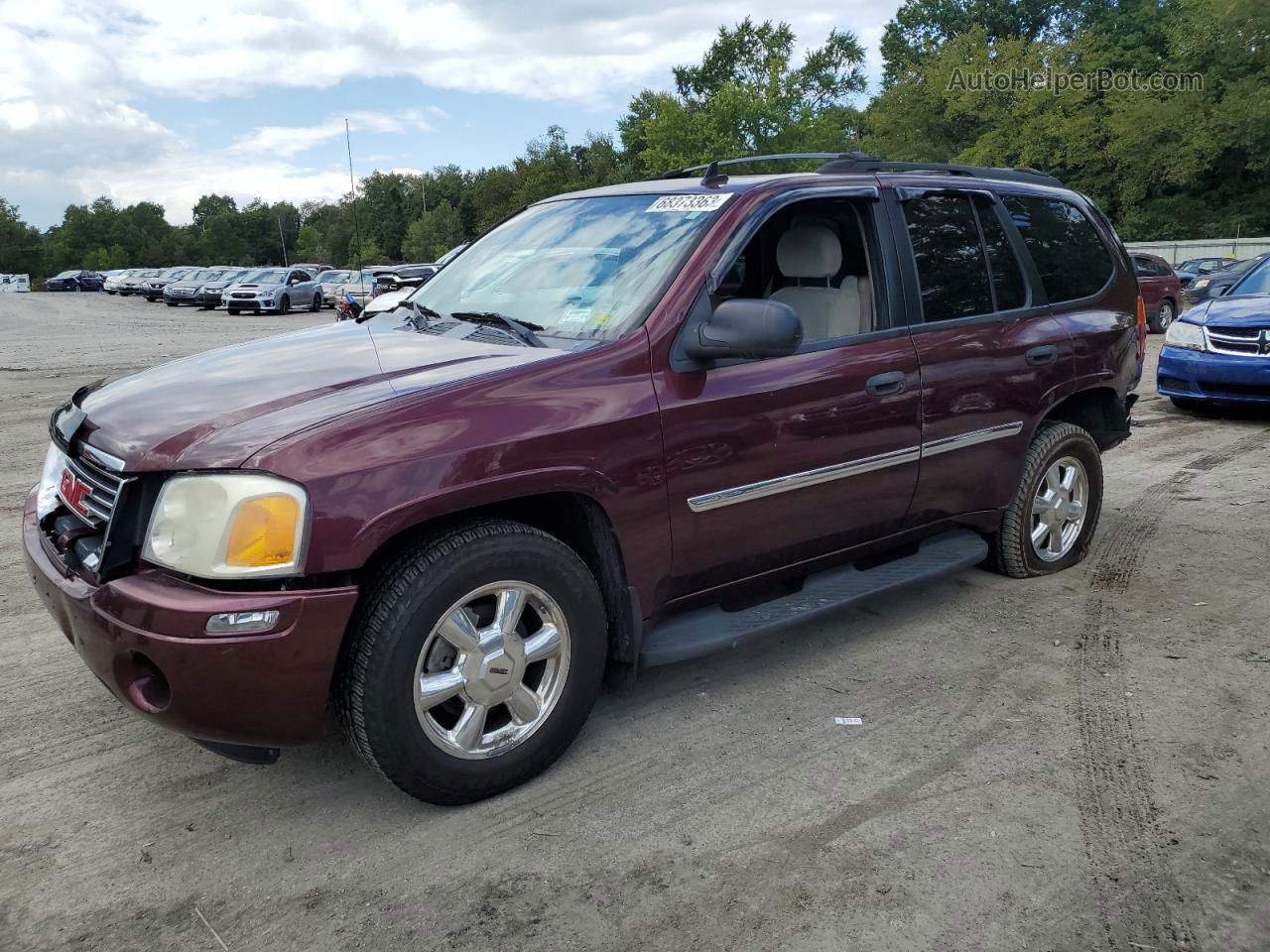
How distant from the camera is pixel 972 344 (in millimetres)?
4191

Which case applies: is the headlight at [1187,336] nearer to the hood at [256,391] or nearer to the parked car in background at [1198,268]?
the hood at [256,391]

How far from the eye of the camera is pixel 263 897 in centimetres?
260

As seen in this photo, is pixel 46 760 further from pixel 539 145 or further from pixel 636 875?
pixel 539 145

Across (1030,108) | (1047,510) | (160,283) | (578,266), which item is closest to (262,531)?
(578,266)

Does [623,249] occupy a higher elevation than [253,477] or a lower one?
higher

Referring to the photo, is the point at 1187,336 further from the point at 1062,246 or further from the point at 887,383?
the point at 887,383

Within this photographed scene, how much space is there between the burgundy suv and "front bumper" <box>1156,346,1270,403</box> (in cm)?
503

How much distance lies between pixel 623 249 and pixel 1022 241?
6.75 ft

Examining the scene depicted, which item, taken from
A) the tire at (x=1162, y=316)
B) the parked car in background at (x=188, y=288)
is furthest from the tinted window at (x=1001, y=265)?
the parked car in background at (x=188, y=288)

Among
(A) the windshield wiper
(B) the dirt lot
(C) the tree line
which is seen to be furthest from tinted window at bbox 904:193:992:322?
(C) the tree line

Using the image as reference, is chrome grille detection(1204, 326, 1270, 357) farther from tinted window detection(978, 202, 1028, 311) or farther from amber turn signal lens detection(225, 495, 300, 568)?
amber turn signal lens detection(225, 495, 300, 568)

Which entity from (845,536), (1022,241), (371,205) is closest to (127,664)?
(845,536)

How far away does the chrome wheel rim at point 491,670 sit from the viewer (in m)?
2.83

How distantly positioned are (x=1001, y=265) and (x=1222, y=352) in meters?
5.67
